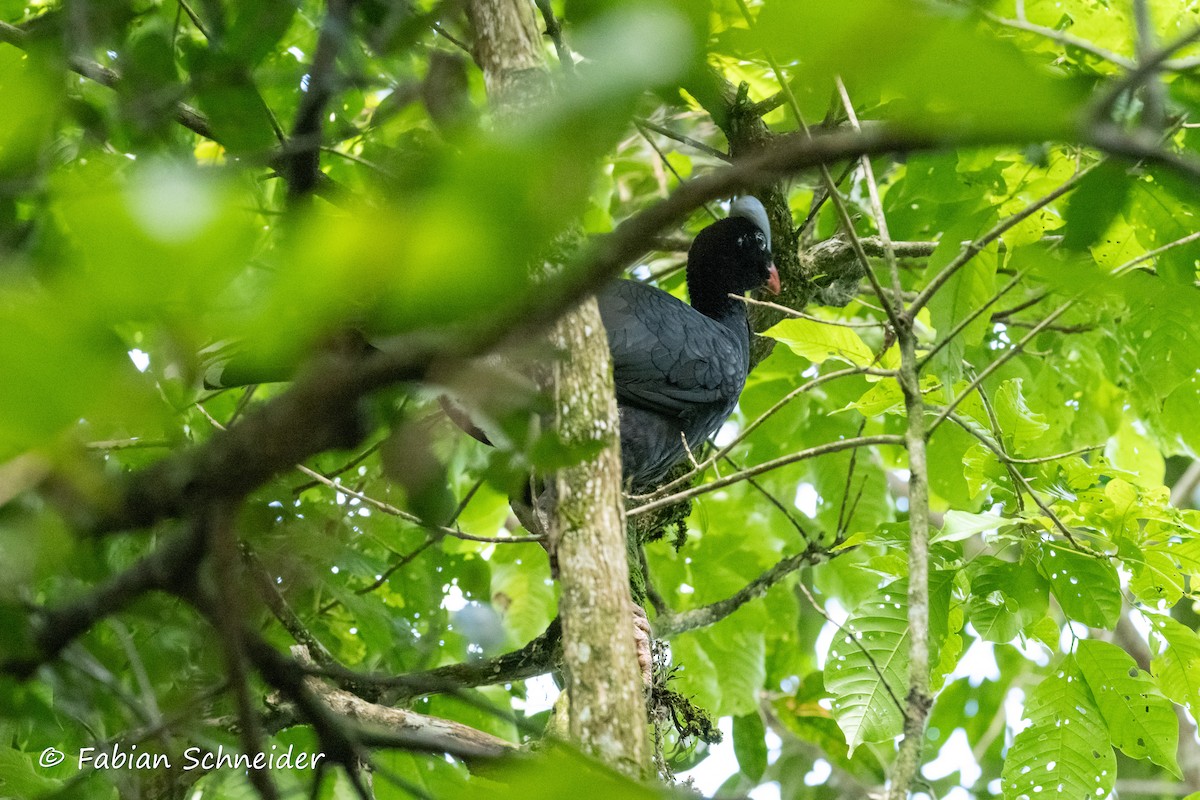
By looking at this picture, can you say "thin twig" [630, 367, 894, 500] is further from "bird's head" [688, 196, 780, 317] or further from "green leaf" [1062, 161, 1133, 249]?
"bird's head" [688, 196, 780, 317]

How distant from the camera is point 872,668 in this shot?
9.37ft

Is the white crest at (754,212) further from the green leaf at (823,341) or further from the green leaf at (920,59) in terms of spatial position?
the green leaf at (920,59)

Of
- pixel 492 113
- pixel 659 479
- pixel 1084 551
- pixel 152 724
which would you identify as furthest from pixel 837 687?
pixel 152 724

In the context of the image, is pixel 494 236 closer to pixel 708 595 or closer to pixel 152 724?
pixel 152 724

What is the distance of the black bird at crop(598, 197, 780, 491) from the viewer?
4.10 meters

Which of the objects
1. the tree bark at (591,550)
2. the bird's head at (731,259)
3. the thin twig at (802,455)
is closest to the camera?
the tree bark at (591,550)

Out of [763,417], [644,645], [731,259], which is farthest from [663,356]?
[644,645]

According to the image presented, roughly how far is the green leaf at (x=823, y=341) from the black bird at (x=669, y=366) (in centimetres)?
110

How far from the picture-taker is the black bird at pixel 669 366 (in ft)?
13.5

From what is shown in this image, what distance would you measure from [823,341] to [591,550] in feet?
4.88

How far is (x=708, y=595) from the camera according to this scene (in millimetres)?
4602

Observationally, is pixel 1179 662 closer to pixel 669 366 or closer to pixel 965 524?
pixel 965 524

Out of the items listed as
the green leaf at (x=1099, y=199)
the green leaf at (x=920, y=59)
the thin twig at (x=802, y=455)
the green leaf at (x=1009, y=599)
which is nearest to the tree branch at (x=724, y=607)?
the green leaf at (x=1009, y=599)

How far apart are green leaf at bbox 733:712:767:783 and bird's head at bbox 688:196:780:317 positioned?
84.3 inches
